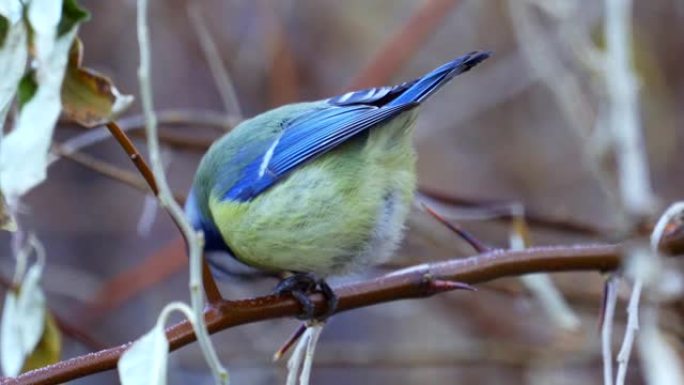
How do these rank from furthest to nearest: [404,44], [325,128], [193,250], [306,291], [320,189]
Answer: [404,44]
[325,128]
[320,189]
[306,291]
[193,250]

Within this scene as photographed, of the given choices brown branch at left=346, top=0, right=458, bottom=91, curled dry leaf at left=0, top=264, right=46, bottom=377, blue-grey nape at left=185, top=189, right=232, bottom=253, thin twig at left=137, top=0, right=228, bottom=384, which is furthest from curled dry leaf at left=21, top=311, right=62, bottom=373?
brown branch at left=346, top=0, right=458, bottom=91

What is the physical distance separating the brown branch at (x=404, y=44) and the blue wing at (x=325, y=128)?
1383 mm

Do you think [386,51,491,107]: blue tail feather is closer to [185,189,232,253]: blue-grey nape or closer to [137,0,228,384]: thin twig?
[185,189,232,253]: blue-grey nape

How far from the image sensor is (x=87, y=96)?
63.7 inches

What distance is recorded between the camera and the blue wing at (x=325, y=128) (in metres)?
2.09

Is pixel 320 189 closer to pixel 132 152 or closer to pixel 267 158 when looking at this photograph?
pixel 267 158

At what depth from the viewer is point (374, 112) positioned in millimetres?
2125

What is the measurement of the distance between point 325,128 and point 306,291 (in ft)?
1.48

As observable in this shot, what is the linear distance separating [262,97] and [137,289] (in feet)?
4.60

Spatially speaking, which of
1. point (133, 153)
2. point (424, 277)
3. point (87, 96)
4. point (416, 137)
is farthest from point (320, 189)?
point (416, 137)

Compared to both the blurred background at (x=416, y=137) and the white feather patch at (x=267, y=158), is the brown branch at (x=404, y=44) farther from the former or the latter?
the white feather patch at (x=267, y=158)

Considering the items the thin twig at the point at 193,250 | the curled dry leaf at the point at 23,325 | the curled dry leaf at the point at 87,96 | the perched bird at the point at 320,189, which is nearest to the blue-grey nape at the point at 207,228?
the perched bird at the point at 320,189

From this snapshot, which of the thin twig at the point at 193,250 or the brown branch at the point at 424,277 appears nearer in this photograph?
the thin twig at the point at 193,250

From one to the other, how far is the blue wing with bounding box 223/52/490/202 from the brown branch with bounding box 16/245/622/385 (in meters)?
0.40
